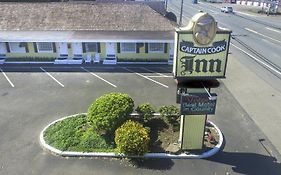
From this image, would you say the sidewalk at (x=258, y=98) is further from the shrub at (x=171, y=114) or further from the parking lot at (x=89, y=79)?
the parking lot at (x=89, y=79)

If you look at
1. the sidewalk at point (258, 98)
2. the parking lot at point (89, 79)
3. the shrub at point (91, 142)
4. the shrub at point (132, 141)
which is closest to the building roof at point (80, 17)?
the parking lot at point (89, 79)

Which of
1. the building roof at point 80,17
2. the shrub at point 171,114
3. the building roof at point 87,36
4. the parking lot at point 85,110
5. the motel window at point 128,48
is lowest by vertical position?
the parking lot at point 85,110

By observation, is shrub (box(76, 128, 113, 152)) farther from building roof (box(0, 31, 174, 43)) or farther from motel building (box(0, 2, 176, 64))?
building roof (box(0, 31, 174, 43))

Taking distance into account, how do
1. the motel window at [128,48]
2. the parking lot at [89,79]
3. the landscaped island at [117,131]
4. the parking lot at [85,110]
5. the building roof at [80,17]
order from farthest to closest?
the building roof at [80,17] < the motel window at [128,48] < the parking lot at [89,79] < the landscaped island at [117,131] < the parking lot at [85,110]

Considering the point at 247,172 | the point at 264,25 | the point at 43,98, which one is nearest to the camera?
the point at 247,172

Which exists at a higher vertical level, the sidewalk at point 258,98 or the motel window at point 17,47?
the motel window at point 17,47

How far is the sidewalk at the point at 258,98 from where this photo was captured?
19500 millimetres

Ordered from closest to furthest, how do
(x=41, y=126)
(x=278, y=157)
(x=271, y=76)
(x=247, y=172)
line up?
(x=247, y=172), (x=278, y=157), (x=41, y=126), (x=271, y=76)

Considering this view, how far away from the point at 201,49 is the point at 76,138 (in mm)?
9597

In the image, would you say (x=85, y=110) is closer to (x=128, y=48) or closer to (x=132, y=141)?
(x=132, y=141)

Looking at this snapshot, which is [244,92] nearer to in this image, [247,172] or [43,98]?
[247,172]

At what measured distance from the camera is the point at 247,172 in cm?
1540

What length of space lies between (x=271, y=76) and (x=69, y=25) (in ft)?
77.4

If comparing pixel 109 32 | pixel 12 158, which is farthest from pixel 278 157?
pixel 109 32
